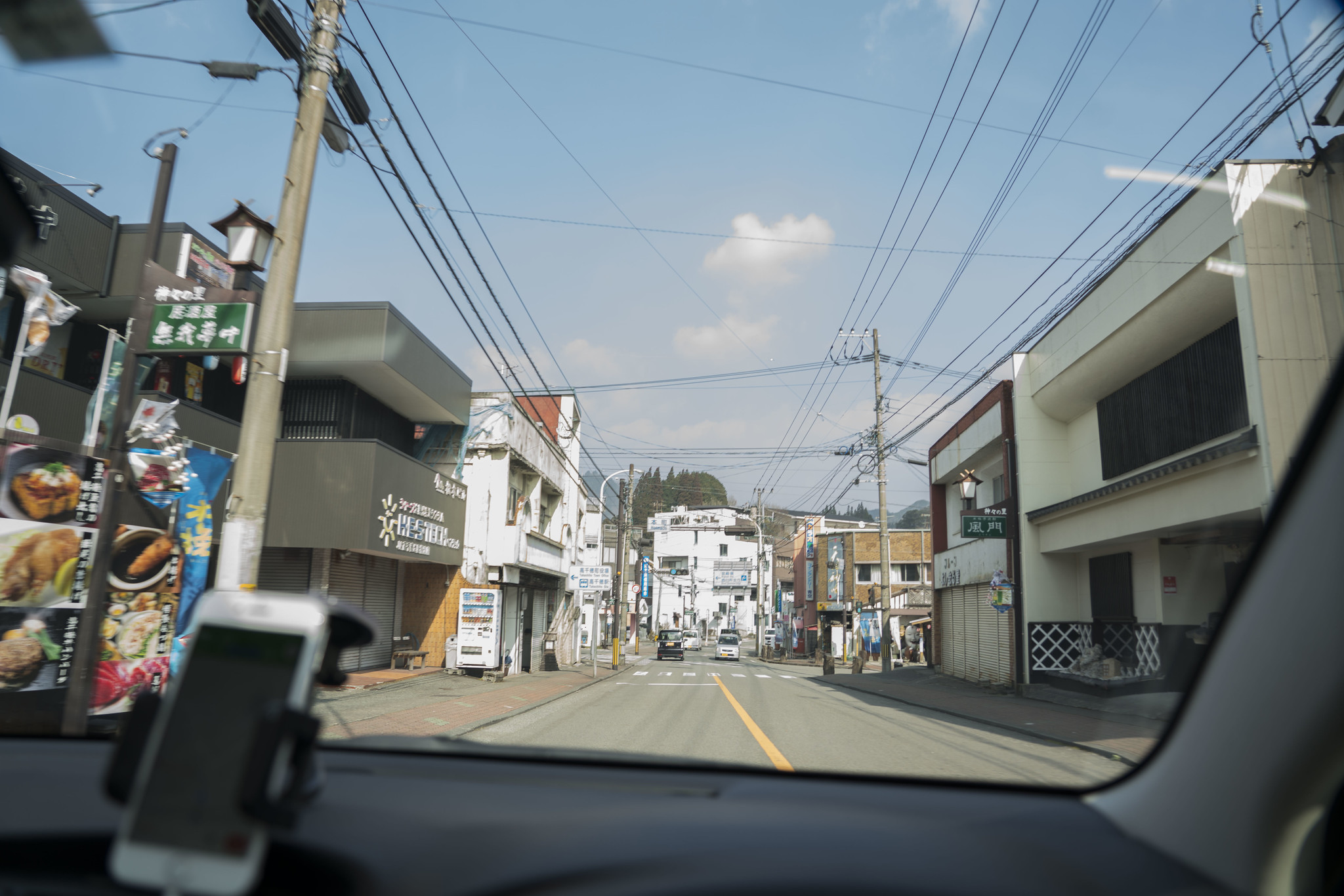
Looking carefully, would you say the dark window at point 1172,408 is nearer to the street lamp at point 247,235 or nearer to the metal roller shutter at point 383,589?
the street lamp at point 247,235

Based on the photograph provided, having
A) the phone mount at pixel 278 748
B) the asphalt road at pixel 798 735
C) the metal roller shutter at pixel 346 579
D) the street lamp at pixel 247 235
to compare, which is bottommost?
the asphalt road at pixel 798 735

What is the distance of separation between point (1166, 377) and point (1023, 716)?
1067cm

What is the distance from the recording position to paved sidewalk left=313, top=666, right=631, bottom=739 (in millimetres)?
2915

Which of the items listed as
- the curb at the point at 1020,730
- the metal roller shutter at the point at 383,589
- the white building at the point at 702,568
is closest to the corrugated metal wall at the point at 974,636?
the curb at the point at 1020,730

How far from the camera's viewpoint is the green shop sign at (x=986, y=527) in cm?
2006

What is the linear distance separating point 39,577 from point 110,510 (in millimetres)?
1747

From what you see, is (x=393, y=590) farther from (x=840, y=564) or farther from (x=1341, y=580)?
(x=840, y=564)

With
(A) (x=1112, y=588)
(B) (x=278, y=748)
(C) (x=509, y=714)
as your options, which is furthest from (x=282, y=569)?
(A) (x=1112, y=588)

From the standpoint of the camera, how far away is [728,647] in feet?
153

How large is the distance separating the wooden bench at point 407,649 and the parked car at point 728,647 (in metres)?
28.8

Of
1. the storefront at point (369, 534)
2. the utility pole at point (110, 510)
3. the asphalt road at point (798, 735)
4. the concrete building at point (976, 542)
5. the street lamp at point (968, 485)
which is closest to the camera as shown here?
the asphalt road at point (798, 735)

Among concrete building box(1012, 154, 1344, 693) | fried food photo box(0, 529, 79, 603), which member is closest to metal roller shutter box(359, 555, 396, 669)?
fried food photo box(0, 529, 79, 603)

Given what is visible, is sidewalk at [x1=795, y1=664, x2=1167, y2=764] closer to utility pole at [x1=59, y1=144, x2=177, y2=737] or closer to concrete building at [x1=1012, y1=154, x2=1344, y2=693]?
concrete building at [x1=1012, y1=154, x2=1344, y2=693]

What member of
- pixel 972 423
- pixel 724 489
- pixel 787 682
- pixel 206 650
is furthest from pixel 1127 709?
pixel 724 489
